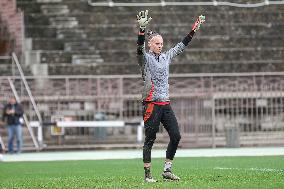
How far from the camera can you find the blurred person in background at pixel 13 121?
2964cm

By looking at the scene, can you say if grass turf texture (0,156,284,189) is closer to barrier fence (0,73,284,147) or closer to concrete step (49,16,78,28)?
barrier fence (0,73,284,147)

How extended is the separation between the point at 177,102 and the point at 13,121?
505cm

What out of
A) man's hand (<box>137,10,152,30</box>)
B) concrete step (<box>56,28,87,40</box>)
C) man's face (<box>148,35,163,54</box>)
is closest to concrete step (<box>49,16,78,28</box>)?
concrete step (<box>56,28,87,40</box>)

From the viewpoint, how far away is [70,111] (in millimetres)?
31094

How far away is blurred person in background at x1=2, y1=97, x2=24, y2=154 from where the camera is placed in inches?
1167

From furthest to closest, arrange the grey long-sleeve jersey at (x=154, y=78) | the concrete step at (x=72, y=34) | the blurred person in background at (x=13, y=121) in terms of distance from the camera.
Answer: the concrete step at (x=72, y=34)
the blurred person in background at (x=13, y=121)
the grey long-sleeve jersey at (x=154, y=78)

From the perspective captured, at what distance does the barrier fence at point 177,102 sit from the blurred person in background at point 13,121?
113 centimetres

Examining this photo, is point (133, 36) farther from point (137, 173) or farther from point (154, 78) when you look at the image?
point (154, 78)

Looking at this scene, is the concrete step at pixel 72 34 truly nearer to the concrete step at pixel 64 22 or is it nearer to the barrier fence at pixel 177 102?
the concrete step at pixel 64 22

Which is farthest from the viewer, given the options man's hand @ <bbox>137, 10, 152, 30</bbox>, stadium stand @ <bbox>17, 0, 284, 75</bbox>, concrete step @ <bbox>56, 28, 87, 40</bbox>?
concrete step @ <bbox>56, 28, 87, 40</bbox>

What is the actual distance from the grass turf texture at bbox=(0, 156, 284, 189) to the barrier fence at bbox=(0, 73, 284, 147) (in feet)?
25.2

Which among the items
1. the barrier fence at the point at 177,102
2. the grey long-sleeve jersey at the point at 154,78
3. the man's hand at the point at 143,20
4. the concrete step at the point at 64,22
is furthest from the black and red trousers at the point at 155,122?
the concrete step at the point at 64,22

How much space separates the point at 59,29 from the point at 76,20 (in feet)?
2.58

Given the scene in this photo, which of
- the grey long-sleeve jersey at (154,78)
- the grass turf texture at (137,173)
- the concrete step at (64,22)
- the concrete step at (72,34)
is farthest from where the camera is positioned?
the concrete step at (64,22)
